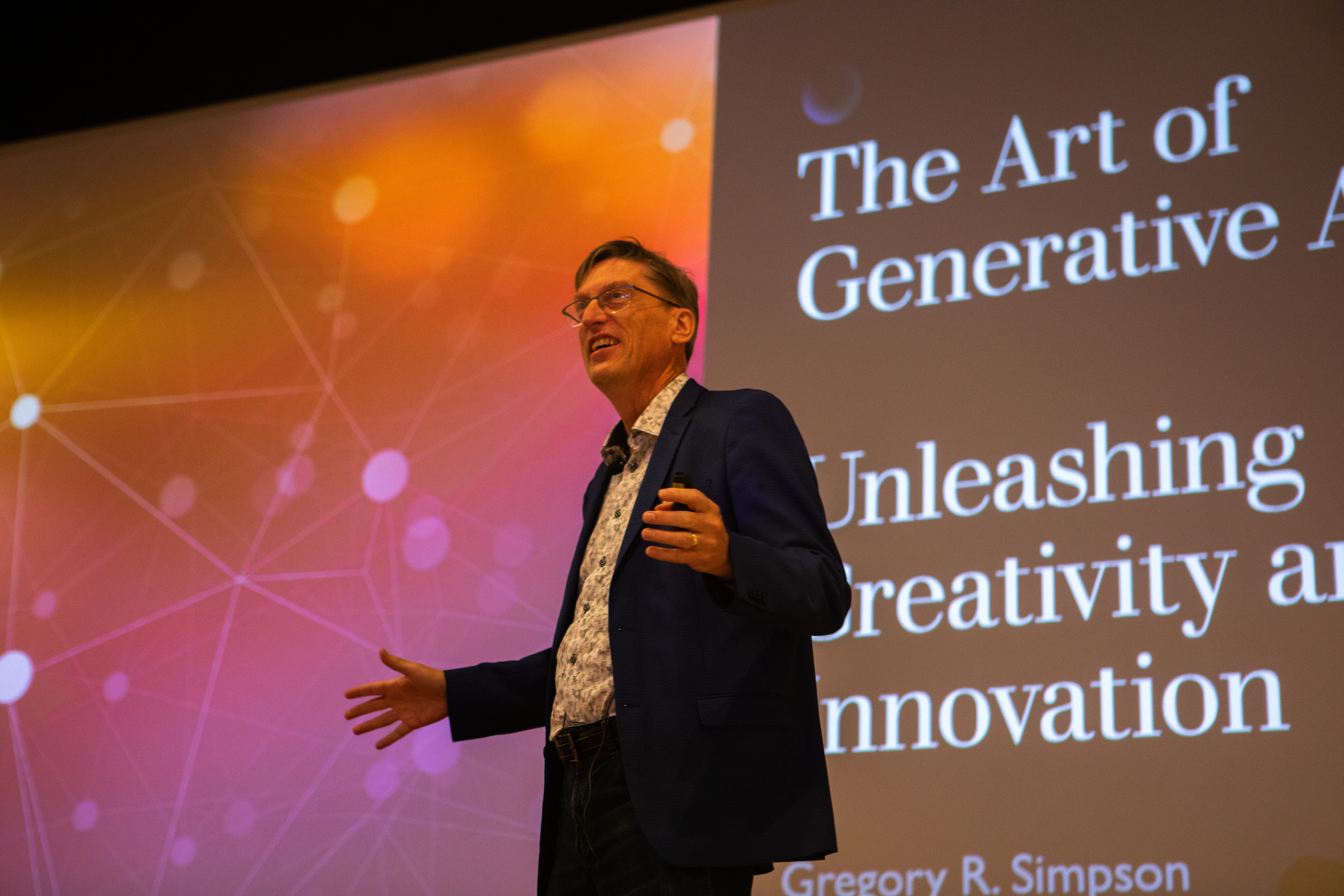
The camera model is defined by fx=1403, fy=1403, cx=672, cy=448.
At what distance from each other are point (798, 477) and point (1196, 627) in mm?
1360

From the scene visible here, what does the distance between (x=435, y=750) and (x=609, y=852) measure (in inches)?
70.8

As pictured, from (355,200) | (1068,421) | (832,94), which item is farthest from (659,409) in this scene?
(355,200)

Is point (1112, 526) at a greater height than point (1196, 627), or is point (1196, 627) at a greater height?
point (1112, 526)

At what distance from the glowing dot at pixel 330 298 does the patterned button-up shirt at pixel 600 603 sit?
208 centimetres

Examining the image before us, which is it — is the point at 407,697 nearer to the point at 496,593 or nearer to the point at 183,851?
the point at 496,593

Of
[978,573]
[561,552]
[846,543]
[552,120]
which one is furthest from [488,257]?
[978,573]

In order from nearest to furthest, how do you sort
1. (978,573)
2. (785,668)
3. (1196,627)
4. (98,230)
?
1. (785,668)
2. (1196,627)
3. (978,573)
4. (98,230)

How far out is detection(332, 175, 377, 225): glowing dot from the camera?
3.98 meters

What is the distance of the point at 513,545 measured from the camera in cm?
348

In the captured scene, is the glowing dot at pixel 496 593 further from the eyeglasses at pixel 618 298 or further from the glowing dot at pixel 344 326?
the eyeglasses at pixel 618 298

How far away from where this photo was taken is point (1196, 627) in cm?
276

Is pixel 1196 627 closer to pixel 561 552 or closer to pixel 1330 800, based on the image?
pixel 1330 800

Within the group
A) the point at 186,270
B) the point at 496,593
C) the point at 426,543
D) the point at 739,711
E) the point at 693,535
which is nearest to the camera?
the point at 693,535

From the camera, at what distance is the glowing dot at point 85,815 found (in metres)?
3.64
